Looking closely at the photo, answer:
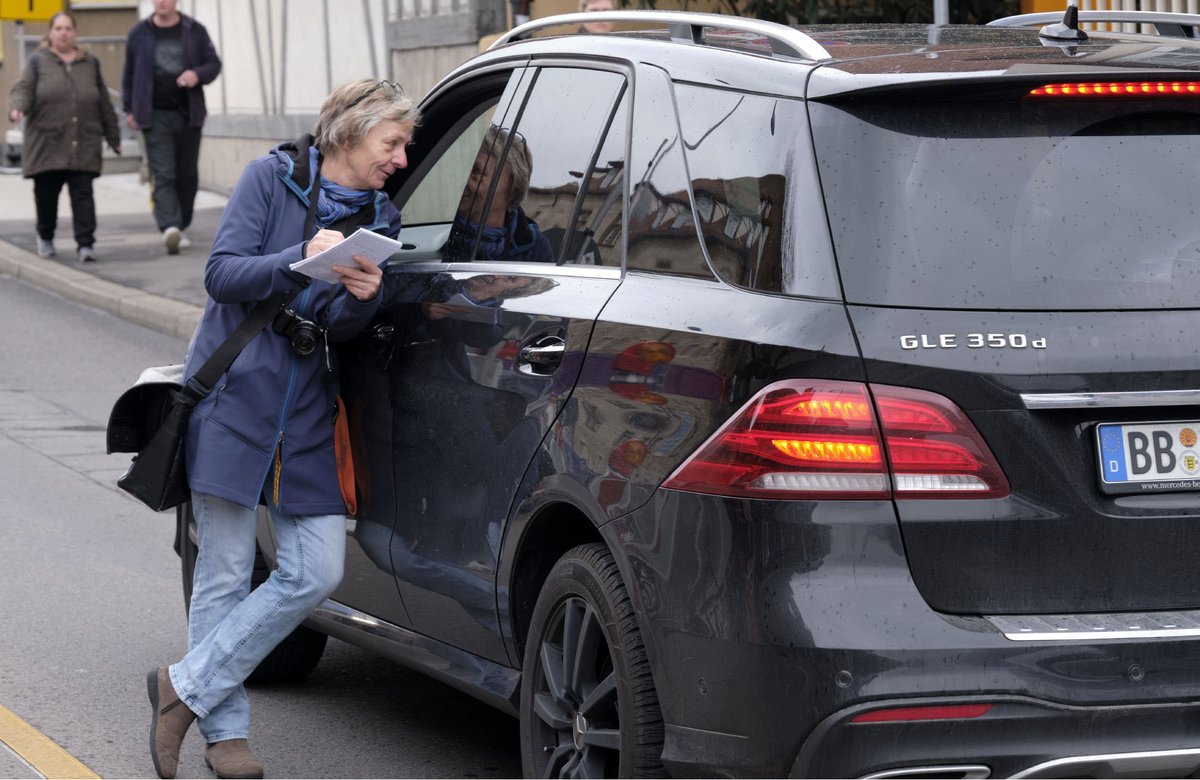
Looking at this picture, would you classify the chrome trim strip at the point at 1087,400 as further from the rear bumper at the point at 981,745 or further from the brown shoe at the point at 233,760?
the brown shoe at the point at 233,760

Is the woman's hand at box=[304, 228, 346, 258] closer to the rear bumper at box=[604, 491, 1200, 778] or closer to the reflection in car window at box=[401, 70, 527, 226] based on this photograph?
the reflection in car window at box=[401, 70, 527, 226]

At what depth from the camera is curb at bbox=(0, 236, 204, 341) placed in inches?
542

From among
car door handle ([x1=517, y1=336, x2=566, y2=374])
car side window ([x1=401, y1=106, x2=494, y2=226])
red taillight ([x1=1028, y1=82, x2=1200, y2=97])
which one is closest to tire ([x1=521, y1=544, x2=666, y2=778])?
car door handle ([x1=517, y1=336, x2=566, y2=374])

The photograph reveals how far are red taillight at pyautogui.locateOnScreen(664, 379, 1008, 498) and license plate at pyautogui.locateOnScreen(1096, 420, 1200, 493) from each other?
205mm

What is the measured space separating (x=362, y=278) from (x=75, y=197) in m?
13.0

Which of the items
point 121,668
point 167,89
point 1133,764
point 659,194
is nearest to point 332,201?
point 659,194

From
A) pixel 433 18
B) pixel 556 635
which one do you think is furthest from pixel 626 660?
pixel 433 18

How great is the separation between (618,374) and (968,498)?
79 cm

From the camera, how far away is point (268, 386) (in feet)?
15.5

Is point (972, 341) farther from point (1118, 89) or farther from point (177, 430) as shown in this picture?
point (177, 430)

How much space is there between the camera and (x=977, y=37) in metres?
4.12

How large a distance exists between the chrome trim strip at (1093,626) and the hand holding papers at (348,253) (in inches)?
71.7

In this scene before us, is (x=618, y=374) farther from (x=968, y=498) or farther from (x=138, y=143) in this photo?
(x=138, y=143)

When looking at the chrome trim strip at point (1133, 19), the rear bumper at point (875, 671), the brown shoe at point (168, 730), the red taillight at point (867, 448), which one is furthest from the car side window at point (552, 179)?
the brown shoe at point (168, 730)
